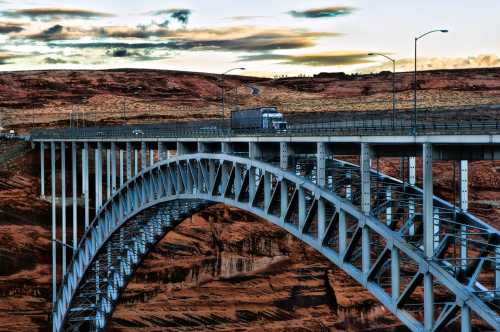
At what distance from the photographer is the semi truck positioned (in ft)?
137

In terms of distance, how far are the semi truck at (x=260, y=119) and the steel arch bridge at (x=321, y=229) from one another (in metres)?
2.39

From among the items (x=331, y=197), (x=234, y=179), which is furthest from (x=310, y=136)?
(x=234, y=179)

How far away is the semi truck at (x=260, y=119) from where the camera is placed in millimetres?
41850

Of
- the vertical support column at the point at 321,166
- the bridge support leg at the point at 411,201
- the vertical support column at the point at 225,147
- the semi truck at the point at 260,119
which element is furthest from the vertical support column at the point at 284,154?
the semi truck at the point at 260,119

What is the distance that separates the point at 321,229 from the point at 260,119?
47.0 feet

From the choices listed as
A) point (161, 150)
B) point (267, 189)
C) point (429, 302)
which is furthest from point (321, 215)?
point (161, 150)

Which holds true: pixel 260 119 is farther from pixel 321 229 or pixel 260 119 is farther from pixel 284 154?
pixel 321 229

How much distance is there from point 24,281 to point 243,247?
694 inches

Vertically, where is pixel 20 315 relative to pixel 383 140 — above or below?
below

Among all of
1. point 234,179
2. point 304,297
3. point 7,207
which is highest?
point 234,179

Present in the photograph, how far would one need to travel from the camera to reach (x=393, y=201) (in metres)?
28.0

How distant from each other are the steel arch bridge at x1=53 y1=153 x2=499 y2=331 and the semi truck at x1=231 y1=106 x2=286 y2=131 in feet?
7.84

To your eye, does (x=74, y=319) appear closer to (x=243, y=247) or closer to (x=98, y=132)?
(x=98, y=132)

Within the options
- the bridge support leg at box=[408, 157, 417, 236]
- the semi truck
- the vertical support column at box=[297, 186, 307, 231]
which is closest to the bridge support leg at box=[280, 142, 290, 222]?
the vertical support column at box=[297, 186, 307, 231]
